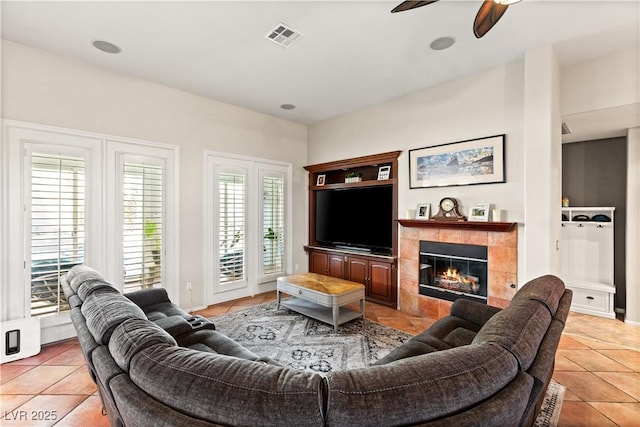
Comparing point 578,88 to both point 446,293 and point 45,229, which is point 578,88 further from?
point 45,229

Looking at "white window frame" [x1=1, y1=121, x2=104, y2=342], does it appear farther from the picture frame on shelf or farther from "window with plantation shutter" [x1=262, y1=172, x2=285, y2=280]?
the picture frame on shelf

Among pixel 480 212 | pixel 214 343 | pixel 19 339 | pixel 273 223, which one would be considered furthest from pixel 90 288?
pixel 480 212

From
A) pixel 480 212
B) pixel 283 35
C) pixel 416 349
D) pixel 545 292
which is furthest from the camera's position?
pixel 480 212

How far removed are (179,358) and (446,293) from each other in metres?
3.52

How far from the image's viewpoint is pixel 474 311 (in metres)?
2.47

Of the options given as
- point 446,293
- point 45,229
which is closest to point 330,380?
point 446,293

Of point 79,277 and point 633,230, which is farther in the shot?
point 633,230

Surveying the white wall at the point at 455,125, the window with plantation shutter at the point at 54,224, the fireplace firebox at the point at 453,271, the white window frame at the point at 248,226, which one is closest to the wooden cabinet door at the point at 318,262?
the white window frame at the point at 248,226

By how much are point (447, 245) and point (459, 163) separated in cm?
105

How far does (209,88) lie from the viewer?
13.2 ft

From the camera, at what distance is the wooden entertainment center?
434 centimetres

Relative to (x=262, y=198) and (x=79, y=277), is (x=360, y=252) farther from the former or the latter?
(x=79, y=277)

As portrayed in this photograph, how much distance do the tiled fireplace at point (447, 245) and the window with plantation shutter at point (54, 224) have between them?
395 cm

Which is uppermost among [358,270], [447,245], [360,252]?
[447,245]
